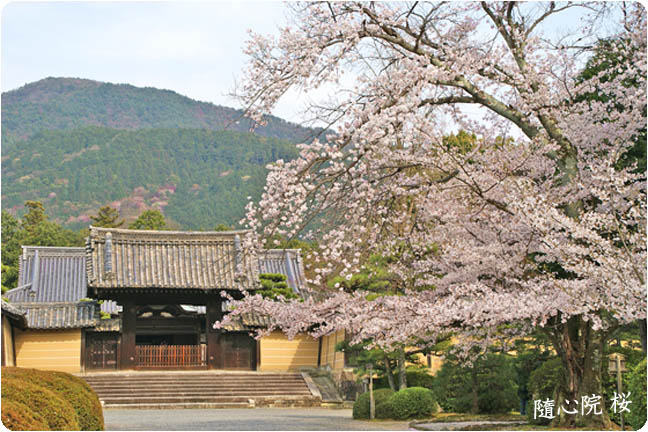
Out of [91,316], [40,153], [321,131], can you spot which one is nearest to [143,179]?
[40,153]

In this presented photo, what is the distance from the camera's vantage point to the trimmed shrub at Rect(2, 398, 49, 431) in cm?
581

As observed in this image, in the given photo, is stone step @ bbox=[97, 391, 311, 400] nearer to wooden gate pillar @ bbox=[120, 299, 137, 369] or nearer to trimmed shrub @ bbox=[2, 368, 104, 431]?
wooden gate pillar @ bbox=[120, 299, 137, 369]

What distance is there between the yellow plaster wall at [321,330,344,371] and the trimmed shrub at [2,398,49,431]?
16226mm

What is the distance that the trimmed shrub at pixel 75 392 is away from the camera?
8031 millimetres

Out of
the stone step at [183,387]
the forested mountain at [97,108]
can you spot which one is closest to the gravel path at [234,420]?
the stone step at [183,387]

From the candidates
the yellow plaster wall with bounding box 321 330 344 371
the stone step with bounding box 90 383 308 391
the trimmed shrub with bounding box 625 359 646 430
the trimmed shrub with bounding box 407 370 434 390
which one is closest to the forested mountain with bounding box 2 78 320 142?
the yellow plaster wall with bounding box 321 330 344 371

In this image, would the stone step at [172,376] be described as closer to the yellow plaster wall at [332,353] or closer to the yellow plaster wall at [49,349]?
the yellow plaster wall at [49,349]

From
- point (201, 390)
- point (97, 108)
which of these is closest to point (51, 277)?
point (201, 390)

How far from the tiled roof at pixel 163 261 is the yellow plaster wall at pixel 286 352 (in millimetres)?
2378

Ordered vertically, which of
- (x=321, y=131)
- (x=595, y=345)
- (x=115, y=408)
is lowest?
(x=115, y=408)

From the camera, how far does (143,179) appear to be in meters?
81.2

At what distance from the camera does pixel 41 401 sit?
6961 millimetres

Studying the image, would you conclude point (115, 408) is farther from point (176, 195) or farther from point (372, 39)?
point (176, 195)

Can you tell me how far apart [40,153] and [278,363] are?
69550mm
